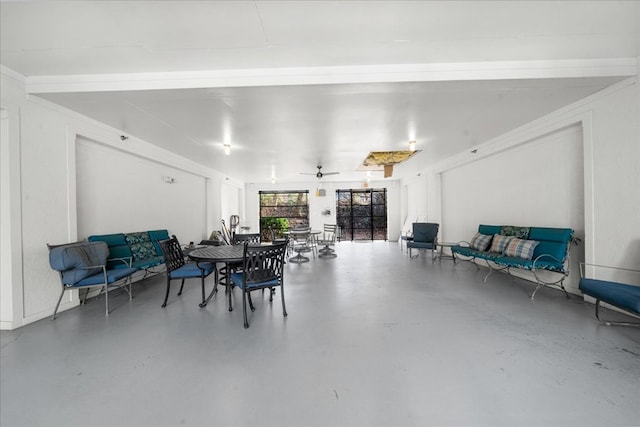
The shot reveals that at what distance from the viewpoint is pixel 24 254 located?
2578 millimetres

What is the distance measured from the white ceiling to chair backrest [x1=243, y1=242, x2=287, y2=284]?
1.76m

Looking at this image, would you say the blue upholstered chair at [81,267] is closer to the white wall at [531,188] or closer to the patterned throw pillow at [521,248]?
the patterned throw pillow at [521,248]

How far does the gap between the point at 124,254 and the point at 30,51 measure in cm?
262

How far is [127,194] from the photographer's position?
4219mm

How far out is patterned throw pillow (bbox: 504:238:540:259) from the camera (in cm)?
352

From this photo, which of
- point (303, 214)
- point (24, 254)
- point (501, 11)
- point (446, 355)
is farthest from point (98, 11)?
point (303, 214)

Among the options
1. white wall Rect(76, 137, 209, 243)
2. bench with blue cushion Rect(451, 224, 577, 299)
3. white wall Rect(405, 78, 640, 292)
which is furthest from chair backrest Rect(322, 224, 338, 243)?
white wall Rect(76, 137, 209, 243)

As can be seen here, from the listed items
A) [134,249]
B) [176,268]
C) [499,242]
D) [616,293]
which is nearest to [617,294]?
[616,293]

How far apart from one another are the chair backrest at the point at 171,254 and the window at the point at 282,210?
6.62 m

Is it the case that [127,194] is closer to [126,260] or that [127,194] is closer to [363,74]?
[126,260]

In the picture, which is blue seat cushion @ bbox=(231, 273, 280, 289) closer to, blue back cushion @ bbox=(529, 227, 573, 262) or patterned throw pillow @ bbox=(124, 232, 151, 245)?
patterned throw pillow @ bbox=(124, 232, 151, 245)

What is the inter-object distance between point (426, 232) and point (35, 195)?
7.08 metres

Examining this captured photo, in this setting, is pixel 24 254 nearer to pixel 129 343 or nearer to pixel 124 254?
pixel 124 254

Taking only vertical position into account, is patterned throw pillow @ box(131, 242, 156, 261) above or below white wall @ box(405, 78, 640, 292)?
below
